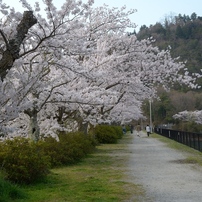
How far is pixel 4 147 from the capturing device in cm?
890

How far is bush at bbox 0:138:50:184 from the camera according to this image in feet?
27.6

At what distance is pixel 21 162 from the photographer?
8547 mm

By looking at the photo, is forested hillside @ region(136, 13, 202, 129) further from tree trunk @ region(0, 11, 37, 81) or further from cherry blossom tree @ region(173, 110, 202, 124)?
tree trunk @ region(0, 11, 37, 81)

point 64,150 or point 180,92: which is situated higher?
point 180,92

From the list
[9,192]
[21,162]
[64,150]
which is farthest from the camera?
[64,150]

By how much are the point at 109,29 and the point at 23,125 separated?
666 centimetres

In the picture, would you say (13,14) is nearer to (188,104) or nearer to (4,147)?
(4,147)

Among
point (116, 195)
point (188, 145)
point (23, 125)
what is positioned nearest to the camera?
point (116, 195)

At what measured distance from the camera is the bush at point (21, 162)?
8422mm

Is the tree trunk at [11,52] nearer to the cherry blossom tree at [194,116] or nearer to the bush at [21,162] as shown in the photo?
the bush at [21,162]

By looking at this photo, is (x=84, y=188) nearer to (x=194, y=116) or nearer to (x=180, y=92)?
(x=194, y=116)

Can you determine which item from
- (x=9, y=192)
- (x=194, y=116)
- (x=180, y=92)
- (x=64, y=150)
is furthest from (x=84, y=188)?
(x=180, y=92)

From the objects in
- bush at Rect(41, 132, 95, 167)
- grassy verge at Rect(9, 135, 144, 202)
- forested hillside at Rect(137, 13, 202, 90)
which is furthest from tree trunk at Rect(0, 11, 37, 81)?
forested hillside at Rect(137, 13, 202, 90)

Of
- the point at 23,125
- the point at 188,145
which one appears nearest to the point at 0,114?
the point at 23,125
